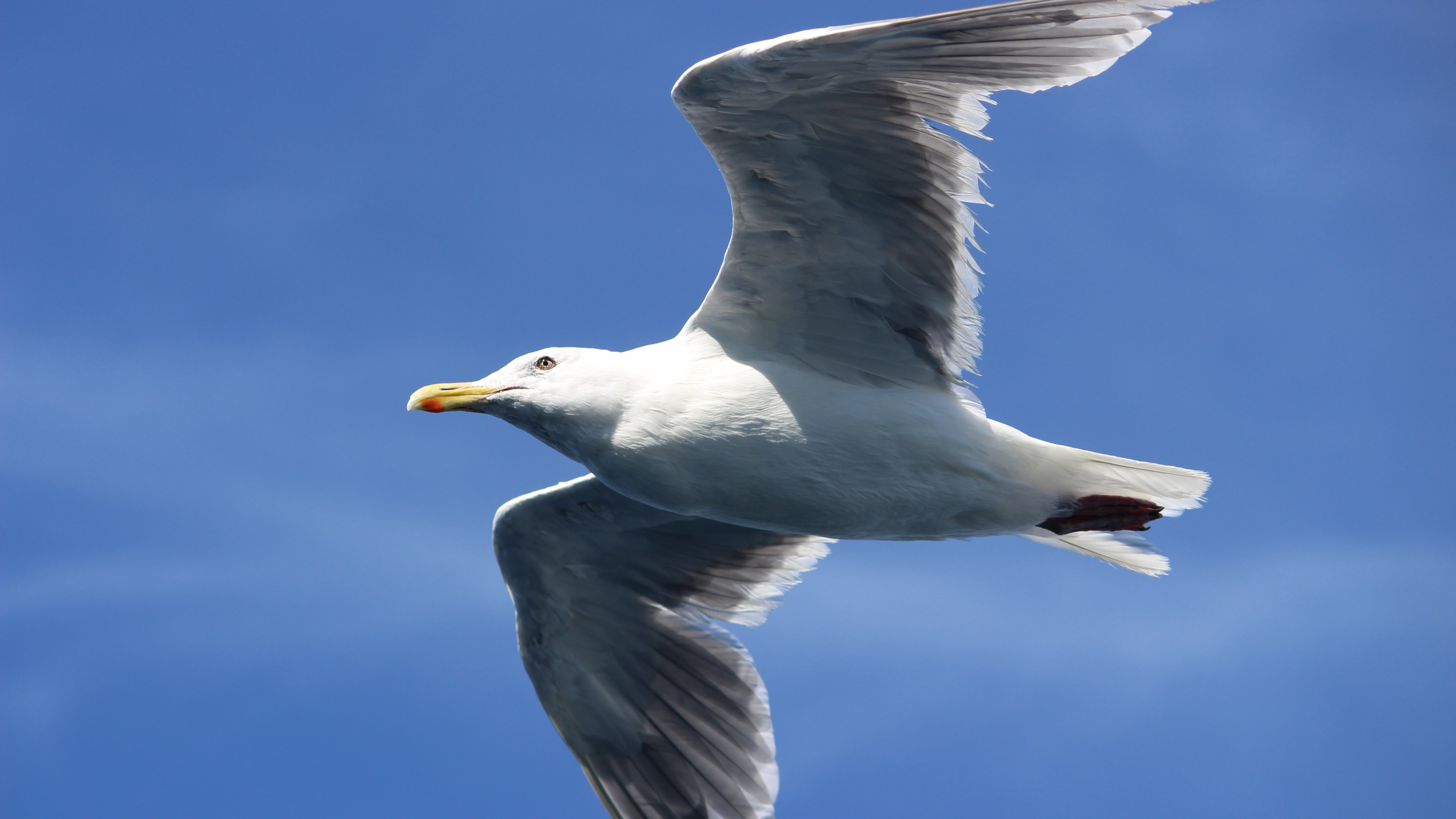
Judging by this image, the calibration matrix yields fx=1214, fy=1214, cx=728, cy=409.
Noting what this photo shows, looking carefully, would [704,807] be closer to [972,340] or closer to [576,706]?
[576,706]

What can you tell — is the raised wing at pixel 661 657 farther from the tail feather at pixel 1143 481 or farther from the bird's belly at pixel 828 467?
the tail feather at pixel 1143 481

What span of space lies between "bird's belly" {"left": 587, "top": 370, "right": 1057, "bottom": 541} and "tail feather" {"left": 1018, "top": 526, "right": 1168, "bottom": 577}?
85cm

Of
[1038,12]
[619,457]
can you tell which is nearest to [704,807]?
[619,457]

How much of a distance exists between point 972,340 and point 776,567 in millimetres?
2507

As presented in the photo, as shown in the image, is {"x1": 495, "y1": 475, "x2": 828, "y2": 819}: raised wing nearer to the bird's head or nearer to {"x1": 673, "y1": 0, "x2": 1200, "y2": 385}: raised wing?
the bird's head

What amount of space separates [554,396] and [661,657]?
8.78ft

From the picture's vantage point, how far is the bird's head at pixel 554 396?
253 inches

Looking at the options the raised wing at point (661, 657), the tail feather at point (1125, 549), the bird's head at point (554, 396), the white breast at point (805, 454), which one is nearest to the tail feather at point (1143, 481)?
the white breast at point (805, 454)

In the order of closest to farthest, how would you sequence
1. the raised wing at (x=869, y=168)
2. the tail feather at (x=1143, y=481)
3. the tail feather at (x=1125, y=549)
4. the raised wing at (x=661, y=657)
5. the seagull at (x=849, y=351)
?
the raised wing at (x=869, y=168), the seagull at (x=849, y=351), the tail feather at (x=1143, y=481), the tail feather at (x=1125, y=549), the raised wing at (x=661, y=657)

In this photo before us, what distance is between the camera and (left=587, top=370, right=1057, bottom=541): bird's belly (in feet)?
20.9

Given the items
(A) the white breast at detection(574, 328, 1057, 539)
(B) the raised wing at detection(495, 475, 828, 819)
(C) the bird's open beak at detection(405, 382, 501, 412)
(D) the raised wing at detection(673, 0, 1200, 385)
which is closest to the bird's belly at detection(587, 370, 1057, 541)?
(A) the white breast at detection(574, 328, 1057, 539)

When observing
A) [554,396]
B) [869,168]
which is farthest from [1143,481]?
[554,396]

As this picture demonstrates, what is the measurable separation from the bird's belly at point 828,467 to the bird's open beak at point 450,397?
760 mm

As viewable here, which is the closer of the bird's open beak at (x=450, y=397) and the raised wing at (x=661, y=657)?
the bird's open beak at (x=450, y=397)
